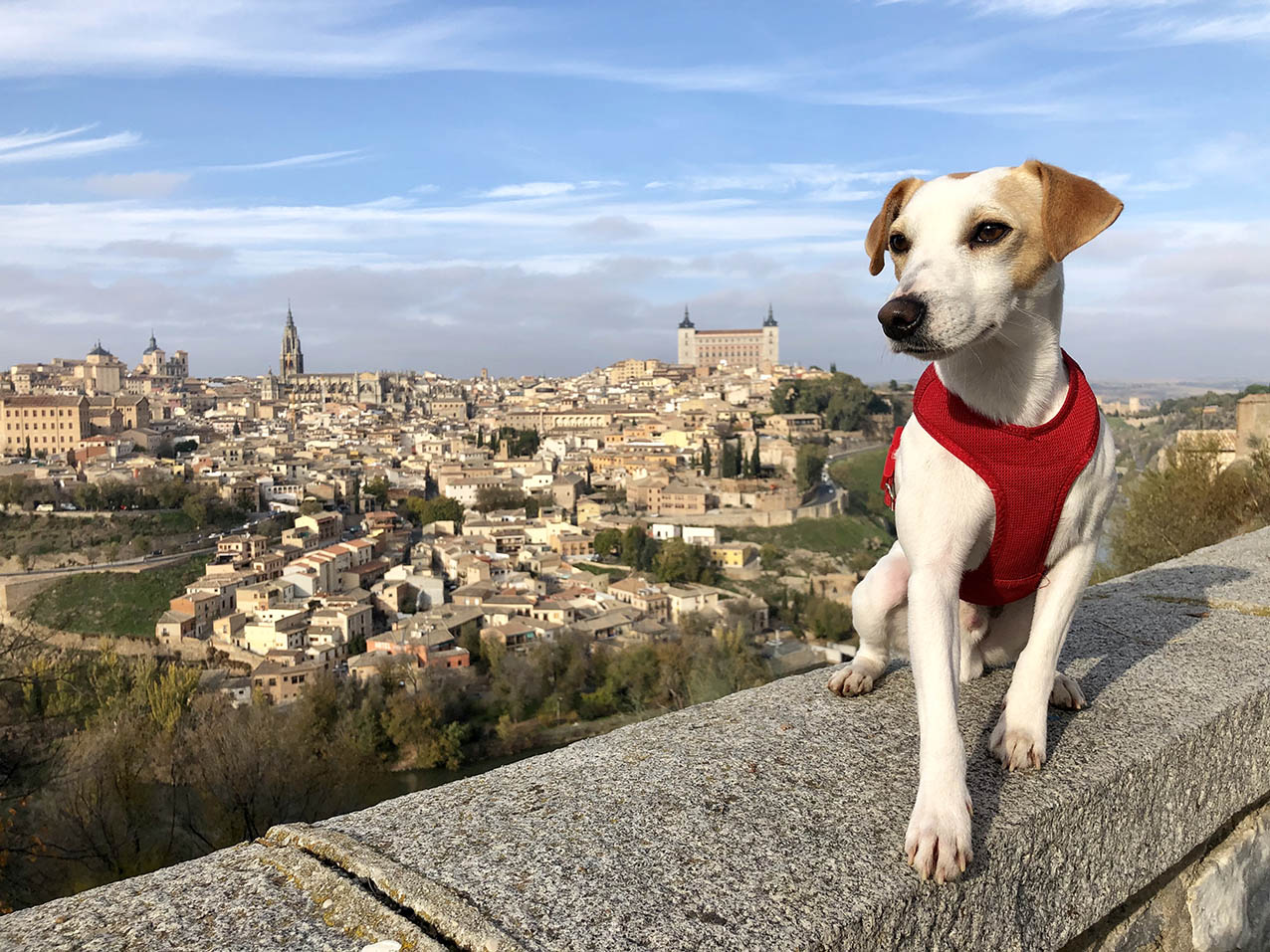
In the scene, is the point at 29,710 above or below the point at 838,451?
below

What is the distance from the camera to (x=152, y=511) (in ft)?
105

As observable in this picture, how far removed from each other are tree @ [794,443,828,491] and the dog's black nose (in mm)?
32591

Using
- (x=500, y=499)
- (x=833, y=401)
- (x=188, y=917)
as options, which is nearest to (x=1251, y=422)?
(x=188, y=917)

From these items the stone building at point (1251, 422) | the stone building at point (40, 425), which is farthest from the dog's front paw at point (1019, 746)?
the stone building at point (40, 425)

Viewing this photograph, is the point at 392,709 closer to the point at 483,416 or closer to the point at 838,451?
the point at 838,451

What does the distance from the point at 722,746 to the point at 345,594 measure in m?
24.2

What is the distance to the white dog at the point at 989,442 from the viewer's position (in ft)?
3.05

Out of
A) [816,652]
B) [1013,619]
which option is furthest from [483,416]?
[1013,619]

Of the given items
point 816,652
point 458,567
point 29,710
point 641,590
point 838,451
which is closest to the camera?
point 29,710

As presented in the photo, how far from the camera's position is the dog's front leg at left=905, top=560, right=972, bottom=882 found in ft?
2.68

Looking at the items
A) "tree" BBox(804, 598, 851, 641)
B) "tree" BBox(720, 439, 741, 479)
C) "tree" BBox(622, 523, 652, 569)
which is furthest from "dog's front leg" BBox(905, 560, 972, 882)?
"tree" BBox(720, 439, 741, 479)

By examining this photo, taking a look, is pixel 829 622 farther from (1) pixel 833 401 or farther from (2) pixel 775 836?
(1) pixel 833 401

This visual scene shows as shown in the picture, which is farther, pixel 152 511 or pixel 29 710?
pixel 152 511

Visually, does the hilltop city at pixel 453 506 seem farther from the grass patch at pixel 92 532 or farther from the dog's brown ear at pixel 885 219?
the dog's brown ear at pixel 885 219
